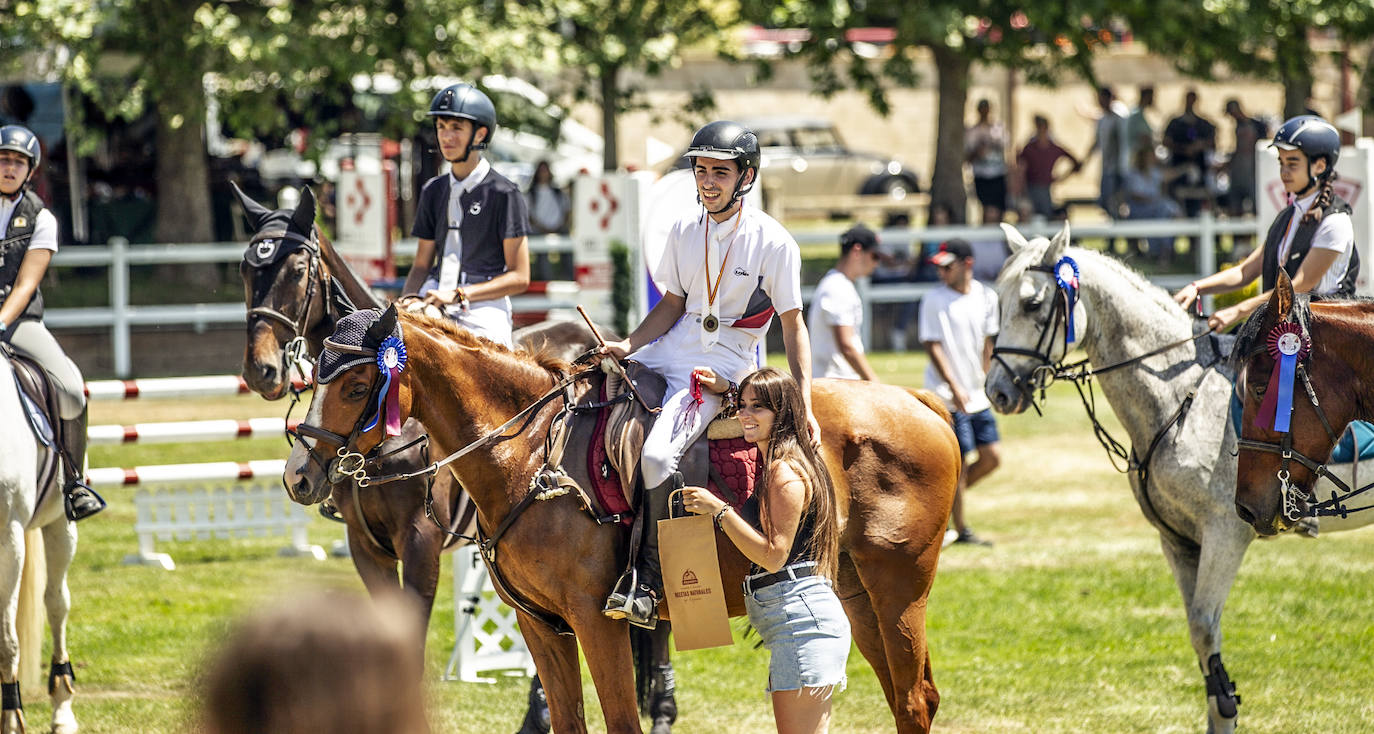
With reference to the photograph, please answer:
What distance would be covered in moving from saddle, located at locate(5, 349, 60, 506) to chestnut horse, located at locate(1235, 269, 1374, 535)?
17.5 ft

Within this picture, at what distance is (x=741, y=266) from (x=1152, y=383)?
8.93 ft

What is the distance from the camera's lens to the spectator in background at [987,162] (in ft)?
79.5

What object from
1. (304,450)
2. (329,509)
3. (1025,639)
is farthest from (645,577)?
(1025,639)

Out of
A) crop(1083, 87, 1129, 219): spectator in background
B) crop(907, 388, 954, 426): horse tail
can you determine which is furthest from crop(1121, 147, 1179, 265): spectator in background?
crop(907, 388, 954, 426): horse tail

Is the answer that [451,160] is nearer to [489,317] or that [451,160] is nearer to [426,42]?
[489,317]

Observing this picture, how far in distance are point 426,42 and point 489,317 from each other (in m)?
12.3

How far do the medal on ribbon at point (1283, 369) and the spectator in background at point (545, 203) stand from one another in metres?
17.5

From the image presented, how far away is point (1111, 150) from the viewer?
2422cm

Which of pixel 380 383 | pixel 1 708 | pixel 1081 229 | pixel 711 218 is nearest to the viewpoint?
pixel 380 383

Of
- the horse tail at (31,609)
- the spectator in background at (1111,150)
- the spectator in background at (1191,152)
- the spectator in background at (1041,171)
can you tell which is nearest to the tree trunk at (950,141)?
the spectator in background at (1041,171)

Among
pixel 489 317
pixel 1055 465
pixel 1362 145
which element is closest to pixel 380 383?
pixel 489 317

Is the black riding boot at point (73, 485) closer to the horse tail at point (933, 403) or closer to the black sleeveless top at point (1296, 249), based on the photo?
the horse tail at point (933, 403)

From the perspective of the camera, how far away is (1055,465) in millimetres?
14508

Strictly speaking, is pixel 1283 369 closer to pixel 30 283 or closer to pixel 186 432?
pixel 30 283
